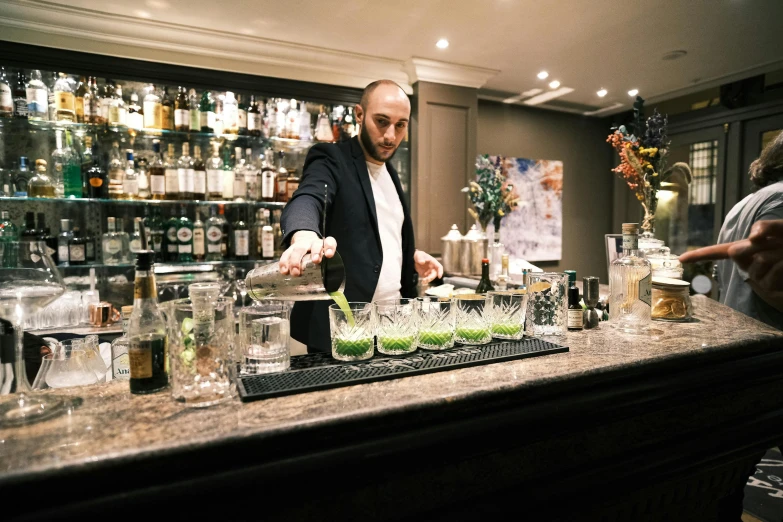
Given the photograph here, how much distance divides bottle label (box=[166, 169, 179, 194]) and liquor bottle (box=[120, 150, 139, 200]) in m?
0.19

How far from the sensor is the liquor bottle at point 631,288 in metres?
1.45

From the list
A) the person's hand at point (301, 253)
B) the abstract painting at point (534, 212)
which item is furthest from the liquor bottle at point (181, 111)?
the abstract painting at point (534, 212)

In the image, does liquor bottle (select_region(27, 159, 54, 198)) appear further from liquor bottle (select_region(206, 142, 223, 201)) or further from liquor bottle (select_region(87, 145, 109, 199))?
liquor bottle (select_region(206, 142, 223, 201))

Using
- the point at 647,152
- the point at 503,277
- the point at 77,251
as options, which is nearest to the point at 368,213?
the point at 647,152

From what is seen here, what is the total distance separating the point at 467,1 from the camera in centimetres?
280

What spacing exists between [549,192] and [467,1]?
3096 mm

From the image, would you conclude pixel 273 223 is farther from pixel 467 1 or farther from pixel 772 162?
pixel 772 162

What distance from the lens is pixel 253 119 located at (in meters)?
3.49

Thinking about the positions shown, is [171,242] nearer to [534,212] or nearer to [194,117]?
[194,117]

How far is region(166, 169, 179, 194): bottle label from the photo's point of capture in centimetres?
327

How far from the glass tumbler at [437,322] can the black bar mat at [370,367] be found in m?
0.02

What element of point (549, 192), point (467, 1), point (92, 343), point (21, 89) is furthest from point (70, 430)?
point (549, 192)

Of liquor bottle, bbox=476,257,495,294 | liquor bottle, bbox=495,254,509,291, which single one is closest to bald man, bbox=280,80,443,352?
liquor bottle, bbox=476,257,495,294

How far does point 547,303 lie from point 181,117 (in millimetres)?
2930
